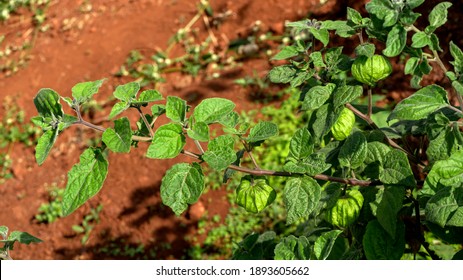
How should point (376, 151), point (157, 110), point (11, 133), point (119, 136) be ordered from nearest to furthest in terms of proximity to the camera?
point (119, 136), point (157, 110), point (376, 151), point (11, 133)

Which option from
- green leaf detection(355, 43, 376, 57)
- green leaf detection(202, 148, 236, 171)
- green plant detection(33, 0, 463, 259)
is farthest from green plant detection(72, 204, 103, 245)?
green leaf detection(355, 43, 376, 57)

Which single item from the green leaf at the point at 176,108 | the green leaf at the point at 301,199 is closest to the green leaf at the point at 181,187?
the green leaf at the point at 176,108

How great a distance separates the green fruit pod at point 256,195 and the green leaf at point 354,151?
254 mm

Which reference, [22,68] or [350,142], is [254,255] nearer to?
[350,142]

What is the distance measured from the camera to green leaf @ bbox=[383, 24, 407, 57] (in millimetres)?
1546

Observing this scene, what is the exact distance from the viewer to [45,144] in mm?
1517

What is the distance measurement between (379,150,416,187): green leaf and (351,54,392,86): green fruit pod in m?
0.22

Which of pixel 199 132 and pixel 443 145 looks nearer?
pixel 199 132

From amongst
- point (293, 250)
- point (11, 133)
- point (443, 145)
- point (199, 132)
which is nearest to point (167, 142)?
point (199, 132)

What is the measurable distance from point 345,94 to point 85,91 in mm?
722

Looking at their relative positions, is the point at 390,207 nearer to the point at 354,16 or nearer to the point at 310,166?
the point at 310,166

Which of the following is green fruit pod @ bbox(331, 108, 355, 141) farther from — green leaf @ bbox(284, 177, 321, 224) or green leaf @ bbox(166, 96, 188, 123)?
green leaf @ bbox(166, 96, 188, 123)

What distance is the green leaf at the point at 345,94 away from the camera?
1591 mm

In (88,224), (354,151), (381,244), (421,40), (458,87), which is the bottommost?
(88,224)
